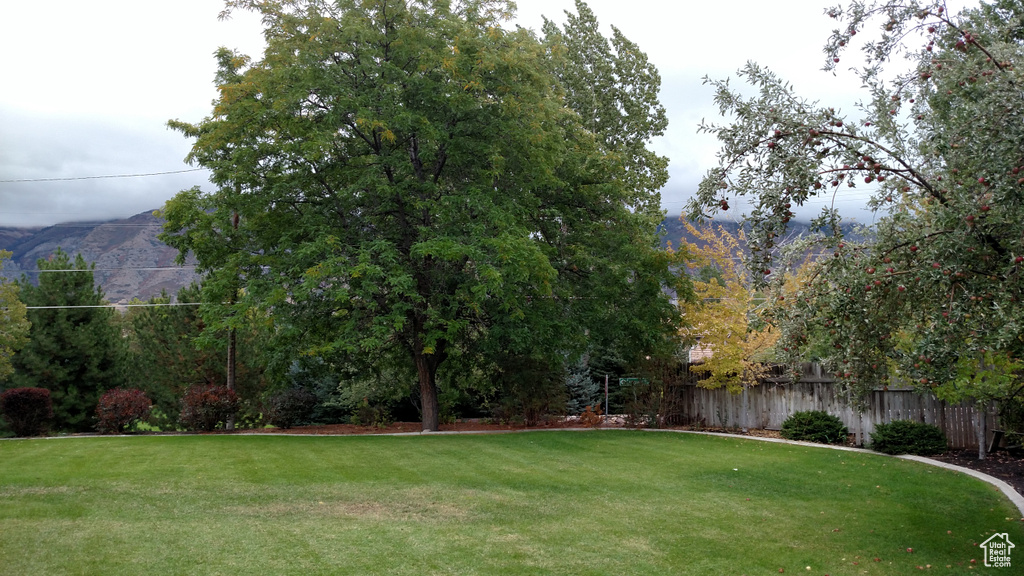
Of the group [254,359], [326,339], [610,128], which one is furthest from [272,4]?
[610,128]

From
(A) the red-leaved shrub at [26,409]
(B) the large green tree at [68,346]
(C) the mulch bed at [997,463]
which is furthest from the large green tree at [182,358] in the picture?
(C) the mulch bed at [997,463]

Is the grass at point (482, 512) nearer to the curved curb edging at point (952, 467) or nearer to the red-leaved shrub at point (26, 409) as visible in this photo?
the curved curb edging at point (952, 467)

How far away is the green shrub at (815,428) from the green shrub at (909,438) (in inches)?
69.5

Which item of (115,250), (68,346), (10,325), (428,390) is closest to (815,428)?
(428,390)

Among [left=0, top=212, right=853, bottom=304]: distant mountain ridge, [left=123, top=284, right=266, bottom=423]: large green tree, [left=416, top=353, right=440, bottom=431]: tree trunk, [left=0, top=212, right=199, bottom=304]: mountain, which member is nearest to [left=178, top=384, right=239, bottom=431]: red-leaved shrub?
[left=123, top=284, right=266, bottom=423]: large green tree

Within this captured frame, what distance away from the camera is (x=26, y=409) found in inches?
723

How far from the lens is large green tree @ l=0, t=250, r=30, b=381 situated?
2284 cm

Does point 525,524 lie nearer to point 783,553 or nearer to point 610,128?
point 783,553

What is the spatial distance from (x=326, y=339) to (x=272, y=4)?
26.4 ft

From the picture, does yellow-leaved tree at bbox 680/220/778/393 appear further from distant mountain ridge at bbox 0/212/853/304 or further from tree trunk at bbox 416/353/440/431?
distant mountain ridge at bbox 0/212/853/304

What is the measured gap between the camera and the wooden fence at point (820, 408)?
47.7 ft

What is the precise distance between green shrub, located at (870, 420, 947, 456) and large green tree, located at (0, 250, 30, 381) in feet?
76.8

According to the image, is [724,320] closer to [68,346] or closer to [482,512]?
[482,512]

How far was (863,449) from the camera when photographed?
1531cm
